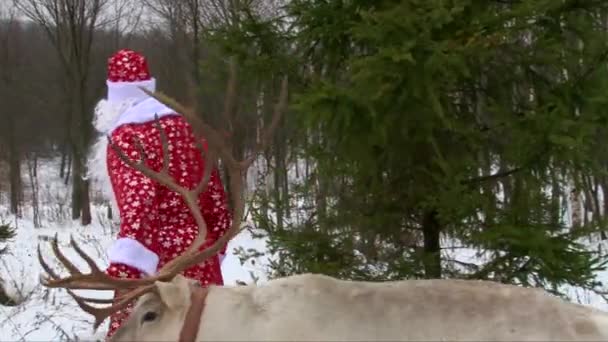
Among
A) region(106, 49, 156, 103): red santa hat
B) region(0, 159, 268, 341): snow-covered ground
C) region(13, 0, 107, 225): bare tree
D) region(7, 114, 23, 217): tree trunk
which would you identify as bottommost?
region(0, 159, 268, 341): snow-covered ground

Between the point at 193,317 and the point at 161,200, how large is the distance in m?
1.08

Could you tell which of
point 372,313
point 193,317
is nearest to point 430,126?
point 372,313

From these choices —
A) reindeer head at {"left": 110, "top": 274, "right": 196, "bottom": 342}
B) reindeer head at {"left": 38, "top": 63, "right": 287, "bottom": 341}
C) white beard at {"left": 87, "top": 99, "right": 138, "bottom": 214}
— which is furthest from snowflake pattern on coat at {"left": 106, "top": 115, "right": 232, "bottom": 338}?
reindeer head at {"left": 110, "top": 274, "right": 196, "bottom": 342}

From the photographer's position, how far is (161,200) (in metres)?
2.92

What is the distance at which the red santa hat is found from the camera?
10.1 ft

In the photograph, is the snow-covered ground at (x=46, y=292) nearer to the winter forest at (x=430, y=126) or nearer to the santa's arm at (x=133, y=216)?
the santa's arm at (x=133, y=216)

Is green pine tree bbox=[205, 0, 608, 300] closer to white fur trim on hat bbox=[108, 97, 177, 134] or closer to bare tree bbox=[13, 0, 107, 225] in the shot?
white fur trim on hat bbox=[108, 97, 177, 134]

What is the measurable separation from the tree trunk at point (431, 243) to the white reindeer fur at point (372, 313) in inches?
61.4

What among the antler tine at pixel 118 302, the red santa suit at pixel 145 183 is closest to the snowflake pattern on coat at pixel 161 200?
the red santa suit at pixel 145 183

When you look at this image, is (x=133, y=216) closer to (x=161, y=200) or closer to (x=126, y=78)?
(x=161, y=200)

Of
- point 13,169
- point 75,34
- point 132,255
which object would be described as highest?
point 75,34

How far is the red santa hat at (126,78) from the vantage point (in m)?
3.07

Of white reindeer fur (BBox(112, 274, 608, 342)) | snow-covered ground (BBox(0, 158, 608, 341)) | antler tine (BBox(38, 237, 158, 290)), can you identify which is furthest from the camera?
snow-covered ground (BBox(0, 158, 608, 341))

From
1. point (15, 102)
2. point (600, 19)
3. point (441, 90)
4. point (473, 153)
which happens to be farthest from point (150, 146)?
point (15, 102)
